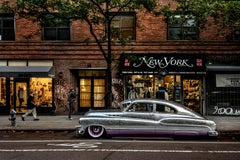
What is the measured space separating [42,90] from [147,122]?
1215cm

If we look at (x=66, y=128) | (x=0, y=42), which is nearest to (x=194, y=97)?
(x=66, y=128)

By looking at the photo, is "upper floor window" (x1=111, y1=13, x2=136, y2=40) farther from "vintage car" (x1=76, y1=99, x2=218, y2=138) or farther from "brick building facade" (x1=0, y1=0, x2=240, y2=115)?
"vintage car" (x1=76, y1=99, x2=218, y2=138)

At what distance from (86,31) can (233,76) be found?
8.92 metres

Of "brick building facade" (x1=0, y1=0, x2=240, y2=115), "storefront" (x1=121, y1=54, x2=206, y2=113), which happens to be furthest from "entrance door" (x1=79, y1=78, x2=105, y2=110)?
"storefront" (x1=121, y1=54, x2=206, y2=113)

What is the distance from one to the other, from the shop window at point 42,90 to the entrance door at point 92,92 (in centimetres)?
191

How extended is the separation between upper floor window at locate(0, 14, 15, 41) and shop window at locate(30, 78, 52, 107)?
116 inches

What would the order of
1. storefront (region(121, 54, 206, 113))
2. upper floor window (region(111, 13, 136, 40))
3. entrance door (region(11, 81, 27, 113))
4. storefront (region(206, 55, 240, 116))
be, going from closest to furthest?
storefront (region(121, 54, 206, 113)) → storefront (region(206, 55, 240, 116)) → upper floor window (region(111, 13, 136, 40)) → entrance door (region(11, 81, 27, 113))

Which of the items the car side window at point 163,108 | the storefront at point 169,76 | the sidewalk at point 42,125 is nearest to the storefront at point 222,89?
the storefront at point 169,76

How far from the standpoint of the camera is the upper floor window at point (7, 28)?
85.5 feet

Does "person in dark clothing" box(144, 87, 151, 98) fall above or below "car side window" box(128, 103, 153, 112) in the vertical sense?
above

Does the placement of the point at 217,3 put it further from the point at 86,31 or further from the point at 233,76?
the point at 86,31

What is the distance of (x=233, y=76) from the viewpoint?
82.9ft

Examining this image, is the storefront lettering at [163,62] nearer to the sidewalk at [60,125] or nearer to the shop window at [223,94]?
the shop window at [223,94]

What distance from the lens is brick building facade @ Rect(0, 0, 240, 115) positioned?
25.0m
